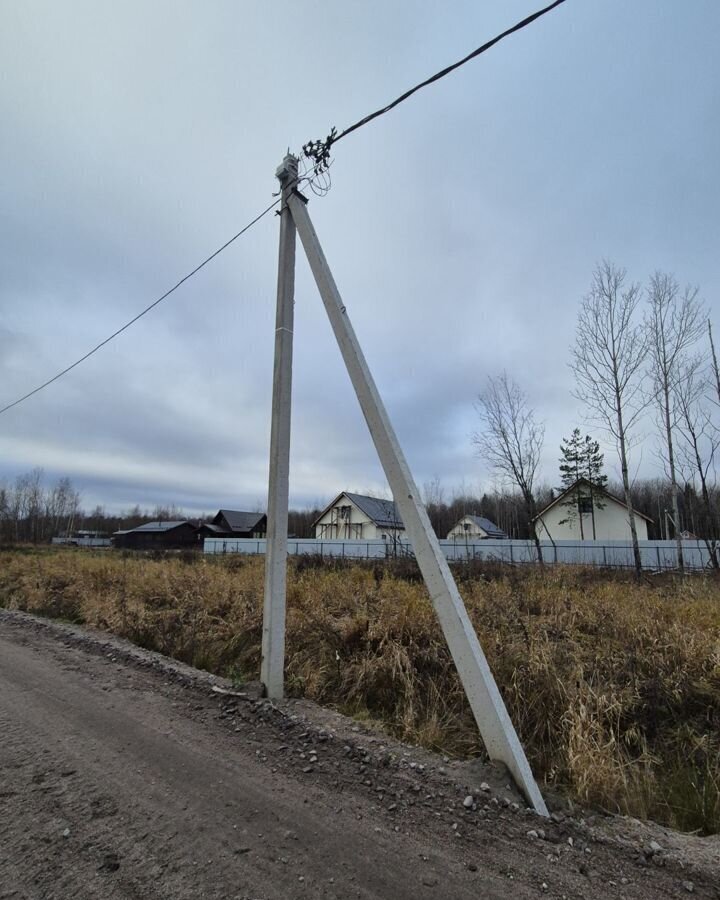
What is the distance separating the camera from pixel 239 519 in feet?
187

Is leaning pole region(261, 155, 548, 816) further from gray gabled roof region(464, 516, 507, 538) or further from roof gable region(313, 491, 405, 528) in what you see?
gray gabled roof region(464, 516, 507, 538)

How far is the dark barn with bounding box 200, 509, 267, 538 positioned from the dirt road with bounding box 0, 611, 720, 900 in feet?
171

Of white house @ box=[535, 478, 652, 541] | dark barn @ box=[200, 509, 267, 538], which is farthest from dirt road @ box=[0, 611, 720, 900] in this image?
dark barn @ box=[200, 509, 267, 538]

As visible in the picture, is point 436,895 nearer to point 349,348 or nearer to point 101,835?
point 101,835

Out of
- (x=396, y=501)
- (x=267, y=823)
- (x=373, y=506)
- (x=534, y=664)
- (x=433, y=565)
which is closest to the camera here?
(x=267, y=823)

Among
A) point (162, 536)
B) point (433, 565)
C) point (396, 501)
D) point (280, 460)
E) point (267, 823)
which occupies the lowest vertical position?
point (267, 823)

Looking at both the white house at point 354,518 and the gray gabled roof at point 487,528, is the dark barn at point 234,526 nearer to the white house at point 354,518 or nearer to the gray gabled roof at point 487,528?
the white house at point 354,518

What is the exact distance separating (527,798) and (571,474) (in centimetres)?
4318

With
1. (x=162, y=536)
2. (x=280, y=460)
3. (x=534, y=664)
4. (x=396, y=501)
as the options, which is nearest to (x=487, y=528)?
(x=162, y=536)

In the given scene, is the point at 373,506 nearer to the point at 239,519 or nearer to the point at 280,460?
the point at 239,519

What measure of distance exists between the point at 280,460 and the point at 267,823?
8.82ft

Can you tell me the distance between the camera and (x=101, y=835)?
2.25m

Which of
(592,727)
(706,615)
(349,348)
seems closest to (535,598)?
(706,615)

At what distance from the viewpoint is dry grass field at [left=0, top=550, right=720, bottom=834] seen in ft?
10.7
